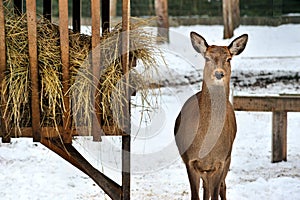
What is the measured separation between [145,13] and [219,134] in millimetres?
14958

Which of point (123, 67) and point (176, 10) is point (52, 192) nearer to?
Answer: point (123, 67)

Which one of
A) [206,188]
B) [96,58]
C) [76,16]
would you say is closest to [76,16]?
[76,16]

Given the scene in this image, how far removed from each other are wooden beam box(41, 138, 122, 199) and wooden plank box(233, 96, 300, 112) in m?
2.84

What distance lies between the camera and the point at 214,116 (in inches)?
196

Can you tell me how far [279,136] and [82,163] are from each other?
327cm

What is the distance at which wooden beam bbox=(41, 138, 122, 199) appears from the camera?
4488 millimetres

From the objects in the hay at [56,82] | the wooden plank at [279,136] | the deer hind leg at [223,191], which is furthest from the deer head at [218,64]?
the wooden plank at [279,136]

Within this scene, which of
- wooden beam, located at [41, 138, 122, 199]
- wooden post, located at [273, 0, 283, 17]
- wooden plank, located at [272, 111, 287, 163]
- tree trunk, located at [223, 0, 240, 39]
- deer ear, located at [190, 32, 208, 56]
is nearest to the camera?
wooden beam, located at [41, 138, 122, 199]

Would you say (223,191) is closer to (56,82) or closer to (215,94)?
(215,94)

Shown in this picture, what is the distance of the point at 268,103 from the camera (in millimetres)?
7043

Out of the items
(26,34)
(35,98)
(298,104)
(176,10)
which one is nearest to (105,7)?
(26,34)

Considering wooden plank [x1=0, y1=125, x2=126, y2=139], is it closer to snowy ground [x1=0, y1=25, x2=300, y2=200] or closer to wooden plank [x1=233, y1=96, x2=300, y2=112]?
snowy ground [x1=0, y1=25, x2=300, y2=200]

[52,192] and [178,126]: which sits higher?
[178,126]

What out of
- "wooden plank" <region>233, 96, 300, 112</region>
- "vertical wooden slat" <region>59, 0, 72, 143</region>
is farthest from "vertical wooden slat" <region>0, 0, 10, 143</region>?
"wooden plank" <region>233, 96, 300, 112</region>
